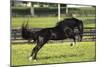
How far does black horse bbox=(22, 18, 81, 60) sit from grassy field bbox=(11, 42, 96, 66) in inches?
2.3

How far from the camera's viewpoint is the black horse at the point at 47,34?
252 cm

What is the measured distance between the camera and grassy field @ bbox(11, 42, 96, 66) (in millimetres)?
2449

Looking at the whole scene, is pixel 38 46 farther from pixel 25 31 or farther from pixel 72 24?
pixel 72 24

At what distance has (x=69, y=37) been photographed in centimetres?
274

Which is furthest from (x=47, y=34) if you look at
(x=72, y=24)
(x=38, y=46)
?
(x=72, y=24)

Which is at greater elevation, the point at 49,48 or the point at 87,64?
the point at 49,48

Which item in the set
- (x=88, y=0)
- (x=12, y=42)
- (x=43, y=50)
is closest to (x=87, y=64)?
(x=43, y=50)

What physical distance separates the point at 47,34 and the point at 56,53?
10.0 inches

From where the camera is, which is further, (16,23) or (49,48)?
(49,48)

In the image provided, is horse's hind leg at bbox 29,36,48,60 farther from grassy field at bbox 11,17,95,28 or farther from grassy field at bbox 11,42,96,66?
grassy field at bbox 11,17,95,28
